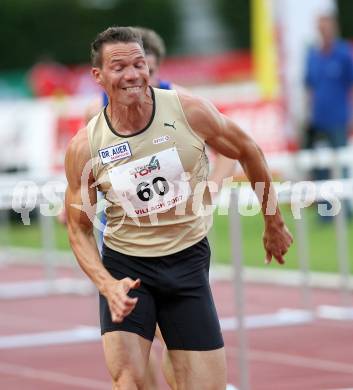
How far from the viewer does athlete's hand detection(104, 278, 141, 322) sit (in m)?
5.64

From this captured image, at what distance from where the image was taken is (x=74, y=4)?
178 ft

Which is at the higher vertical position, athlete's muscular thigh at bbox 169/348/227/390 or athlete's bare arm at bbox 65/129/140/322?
athlete's bare arm at bbox 65/129/140/322

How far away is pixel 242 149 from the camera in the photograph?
20.7ft

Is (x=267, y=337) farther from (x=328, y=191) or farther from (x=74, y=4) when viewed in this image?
(x=74, y=4)

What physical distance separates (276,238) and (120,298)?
3.44 feet

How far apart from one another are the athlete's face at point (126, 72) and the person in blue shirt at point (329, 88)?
429 inches

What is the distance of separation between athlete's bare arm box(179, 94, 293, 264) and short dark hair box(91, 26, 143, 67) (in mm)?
371

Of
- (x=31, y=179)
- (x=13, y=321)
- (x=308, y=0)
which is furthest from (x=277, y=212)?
(x=308, y=0)

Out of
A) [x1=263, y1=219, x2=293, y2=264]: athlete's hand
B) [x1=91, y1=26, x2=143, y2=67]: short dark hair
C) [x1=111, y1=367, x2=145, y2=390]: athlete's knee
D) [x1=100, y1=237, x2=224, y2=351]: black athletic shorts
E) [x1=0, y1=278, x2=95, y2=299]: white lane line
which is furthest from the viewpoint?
[x1=0, y1=278, x2=95, y2=299]: white lane line

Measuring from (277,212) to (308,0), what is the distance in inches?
544

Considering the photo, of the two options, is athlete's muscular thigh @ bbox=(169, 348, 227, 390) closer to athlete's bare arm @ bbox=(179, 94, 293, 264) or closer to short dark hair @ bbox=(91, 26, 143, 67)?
athlete's bare arm @ bbox=(179, 94, 293, 264)

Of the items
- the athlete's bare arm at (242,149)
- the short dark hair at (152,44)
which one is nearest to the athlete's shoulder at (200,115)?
the athlete's bare arm at (242,149)

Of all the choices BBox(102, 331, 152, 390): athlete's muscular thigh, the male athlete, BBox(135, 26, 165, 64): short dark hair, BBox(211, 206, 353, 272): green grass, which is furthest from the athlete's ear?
BBox(211, 206, 353, 272): green grass

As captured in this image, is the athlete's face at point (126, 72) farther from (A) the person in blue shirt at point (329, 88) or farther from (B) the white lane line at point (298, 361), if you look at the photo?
(A) the person in blue shirt at point (329, 88)
